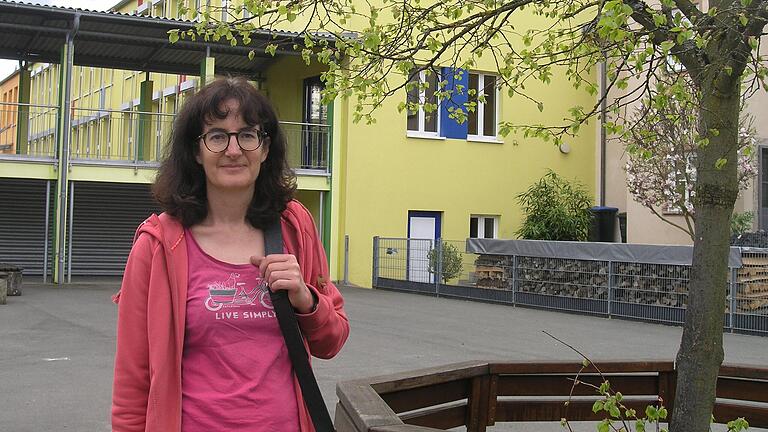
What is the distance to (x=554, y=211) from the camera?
27.3 metres

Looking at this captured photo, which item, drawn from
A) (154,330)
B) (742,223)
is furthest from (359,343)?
(154,330)

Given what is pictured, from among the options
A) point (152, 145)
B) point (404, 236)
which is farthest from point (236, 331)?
point (404, 236)

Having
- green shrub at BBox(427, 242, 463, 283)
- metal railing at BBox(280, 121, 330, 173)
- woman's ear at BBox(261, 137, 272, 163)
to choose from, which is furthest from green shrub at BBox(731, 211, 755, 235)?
woman's ear at BBox(261, 137, 272, 163)

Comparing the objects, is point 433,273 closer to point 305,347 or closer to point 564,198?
point 564,198

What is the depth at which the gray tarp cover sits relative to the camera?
17.7m

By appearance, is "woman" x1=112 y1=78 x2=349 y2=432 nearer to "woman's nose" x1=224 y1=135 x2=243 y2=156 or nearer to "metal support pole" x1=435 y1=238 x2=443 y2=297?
"woman's nose" x1=224 y1=135 x2=243 y2=156

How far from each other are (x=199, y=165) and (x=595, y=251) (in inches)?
678

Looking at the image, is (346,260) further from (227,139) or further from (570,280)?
(227,139)

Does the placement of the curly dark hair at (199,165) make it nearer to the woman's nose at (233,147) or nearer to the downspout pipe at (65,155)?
the woman's nose at (233,147)

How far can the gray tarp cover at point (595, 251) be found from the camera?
17734 mm

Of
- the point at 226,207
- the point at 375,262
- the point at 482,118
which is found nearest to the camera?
the point at 226,207

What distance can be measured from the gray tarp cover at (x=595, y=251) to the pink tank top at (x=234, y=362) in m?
14.2

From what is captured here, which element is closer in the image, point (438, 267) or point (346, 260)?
point (438, 267)

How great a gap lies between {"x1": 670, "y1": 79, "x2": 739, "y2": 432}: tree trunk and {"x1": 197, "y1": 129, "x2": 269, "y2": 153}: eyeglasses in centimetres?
226
